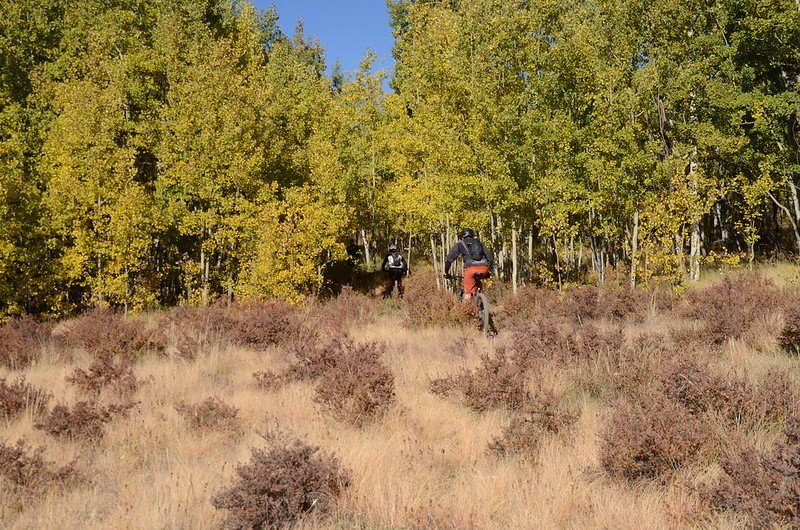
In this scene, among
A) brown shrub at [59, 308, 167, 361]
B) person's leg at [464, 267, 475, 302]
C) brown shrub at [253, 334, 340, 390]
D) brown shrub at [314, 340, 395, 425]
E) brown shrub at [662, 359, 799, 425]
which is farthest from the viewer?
person's leg at [464, 267, 475, 302]

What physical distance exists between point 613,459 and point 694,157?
16.4 meters

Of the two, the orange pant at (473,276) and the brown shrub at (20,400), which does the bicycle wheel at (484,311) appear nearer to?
the orange pant at (473,276)

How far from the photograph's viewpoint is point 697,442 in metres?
4.61

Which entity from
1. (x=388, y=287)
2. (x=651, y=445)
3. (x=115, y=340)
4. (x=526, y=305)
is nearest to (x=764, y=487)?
(x=651, y=445)

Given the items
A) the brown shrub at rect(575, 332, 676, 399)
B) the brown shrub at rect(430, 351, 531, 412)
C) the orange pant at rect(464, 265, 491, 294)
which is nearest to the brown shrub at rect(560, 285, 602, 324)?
the orange pant at rect(464, 265, 491, 294)

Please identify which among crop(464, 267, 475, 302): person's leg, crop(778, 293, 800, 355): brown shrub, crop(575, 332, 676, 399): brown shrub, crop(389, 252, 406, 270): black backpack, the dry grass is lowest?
the dry grass

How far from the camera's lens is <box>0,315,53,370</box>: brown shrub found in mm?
10734

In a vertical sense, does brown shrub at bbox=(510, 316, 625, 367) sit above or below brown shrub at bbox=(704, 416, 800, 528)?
above

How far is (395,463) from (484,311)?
626cm

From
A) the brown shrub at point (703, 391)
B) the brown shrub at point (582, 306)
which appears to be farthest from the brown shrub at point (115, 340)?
the brown shrub at point (703, 391)

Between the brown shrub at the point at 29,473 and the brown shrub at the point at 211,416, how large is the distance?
4.60 ft

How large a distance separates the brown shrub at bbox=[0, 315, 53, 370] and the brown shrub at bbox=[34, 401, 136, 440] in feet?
16.8

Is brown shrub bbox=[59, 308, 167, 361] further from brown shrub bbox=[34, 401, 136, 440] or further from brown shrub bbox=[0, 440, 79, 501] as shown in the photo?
brown shrub bbox=[0, 440, 79, 501]

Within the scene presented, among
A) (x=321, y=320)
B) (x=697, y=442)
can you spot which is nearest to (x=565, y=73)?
(x=321, y=320)
